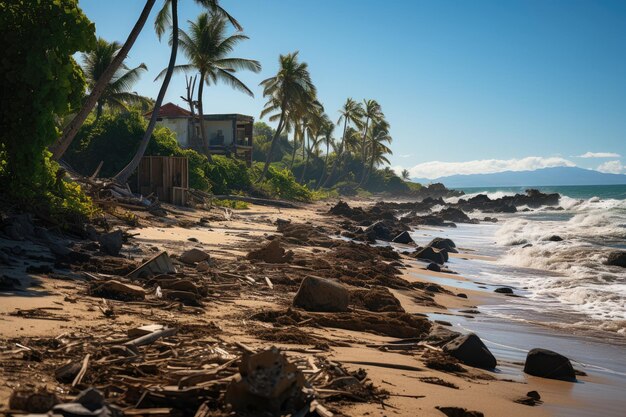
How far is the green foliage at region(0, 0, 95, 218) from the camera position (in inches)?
386

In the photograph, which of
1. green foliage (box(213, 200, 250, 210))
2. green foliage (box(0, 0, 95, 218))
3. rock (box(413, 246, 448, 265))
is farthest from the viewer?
green foliage (box(213, 200, 250, 210))

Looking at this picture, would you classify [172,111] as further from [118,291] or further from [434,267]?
[118,291]

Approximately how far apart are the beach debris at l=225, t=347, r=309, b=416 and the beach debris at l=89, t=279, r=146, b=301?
12.6ft

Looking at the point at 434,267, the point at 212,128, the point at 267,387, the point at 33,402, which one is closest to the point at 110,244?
the point at 33,402

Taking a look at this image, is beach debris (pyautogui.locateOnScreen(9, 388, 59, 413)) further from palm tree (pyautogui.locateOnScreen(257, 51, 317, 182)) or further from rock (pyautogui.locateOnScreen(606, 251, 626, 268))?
palm tree (pyautogui.locateOnScreen(257, 51, 317, 182))

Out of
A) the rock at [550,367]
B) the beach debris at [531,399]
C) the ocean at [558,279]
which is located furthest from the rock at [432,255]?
the beach debris at [531,399]

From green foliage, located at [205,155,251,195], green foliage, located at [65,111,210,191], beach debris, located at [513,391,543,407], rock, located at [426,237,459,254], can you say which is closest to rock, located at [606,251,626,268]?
rock, located at [426,237,459,254]

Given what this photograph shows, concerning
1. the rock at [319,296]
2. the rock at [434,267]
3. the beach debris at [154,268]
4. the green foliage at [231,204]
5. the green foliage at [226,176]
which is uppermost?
the green foliage at [226,176]

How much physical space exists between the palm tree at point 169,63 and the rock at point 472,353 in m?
16.2

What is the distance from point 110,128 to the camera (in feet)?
95.5

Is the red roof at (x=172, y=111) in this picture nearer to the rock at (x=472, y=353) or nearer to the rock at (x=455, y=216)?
the rock at (x=455, y=216)

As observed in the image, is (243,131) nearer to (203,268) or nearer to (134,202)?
(134,202)

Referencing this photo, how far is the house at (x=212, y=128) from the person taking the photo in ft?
154

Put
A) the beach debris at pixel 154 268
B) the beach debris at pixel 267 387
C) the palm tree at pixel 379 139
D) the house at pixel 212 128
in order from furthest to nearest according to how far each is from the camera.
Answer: the palm tree at pixel 379 139 → the house at pixel 212 128 → the beach debris at pixel 154 268 → the beach debris at pixel 267 387
